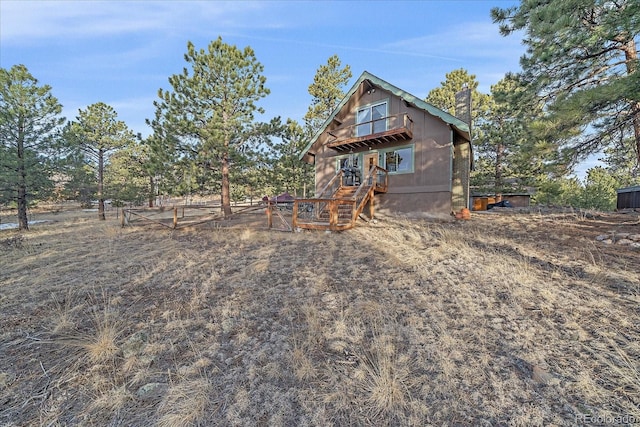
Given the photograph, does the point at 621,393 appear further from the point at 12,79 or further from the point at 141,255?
the point at 12,79

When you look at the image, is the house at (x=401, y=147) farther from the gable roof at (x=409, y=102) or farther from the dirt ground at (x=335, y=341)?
the dirt ground at (x=335, y=341)

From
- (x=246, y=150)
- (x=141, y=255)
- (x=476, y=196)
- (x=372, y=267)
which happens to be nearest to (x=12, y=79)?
(x=246, y=150)

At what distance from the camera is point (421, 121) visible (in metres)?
11.8

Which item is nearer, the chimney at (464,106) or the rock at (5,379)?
the rock at (5,379)

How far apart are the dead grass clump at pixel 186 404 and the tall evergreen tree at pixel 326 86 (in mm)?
24588

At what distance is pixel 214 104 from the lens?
1428 cm

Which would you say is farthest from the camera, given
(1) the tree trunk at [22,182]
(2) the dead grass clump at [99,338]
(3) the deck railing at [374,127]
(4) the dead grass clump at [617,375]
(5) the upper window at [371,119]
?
(1) the tree trunk at [22,182]

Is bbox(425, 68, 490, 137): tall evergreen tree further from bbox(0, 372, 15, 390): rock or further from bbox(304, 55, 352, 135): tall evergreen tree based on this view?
bbox(0, 372, 15, 390): rock

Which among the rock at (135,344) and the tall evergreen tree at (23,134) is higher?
the tall evergreen tree at (23,134)

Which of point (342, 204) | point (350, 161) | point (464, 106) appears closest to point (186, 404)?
point (342, 204)

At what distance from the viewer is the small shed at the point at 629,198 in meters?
12.1

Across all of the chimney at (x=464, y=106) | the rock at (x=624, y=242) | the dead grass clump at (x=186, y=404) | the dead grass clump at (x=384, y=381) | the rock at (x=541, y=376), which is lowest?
the dead grass clump at (x=186, y=404)

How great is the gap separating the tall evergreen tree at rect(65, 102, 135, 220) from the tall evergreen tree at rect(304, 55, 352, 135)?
1584 centimetres

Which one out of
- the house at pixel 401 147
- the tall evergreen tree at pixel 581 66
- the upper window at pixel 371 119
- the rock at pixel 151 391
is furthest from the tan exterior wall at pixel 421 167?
the rock at pixel 151 391
